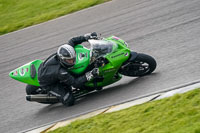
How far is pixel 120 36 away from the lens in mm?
11047

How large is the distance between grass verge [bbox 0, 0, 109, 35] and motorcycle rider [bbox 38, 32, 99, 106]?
7.03m

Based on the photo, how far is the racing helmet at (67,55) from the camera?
7.52 metres

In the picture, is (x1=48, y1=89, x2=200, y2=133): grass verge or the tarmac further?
the tarmac

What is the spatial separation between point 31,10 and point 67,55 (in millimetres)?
9780

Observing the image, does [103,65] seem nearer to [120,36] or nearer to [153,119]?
[153,119]

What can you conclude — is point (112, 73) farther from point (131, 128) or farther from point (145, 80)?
point (131, 128)

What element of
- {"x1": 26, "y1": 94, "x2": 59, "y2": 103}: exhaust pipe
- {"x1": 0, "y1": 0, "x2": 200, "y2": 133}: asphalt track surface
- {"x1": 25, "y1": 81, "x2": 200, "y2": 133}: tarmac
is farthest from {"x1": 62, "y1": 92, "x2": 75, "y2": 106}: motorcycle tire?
{"x1": 25, "y1": 81, "x2": 200, "y2": 133}: tarmac

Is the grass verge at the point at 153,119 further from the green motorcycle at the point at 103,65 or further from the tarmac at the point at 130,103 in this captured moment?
the green motorcycle at the point at 103,65

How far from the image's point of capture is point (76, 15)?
46.7 feet

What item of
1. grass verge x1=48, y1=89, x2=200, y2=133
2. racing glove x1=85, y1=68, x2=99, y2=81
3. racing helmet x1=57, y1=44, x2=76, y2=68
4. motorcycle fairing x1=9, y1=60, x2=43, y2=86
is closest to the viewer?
grass verge x1=48, y1=89, x2=200, y2=133

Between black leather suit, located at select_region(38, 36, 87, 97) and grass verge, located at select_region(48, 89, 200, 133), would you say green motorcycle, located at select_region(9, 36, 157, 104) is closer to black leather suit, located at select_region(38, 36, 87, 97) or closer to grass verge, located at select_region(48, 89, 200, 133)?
black leather suit, located at select_region(38, 36, 87, 97)

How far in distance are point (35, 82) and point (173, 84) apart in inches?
119

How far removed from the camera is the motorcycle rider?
7.61 m

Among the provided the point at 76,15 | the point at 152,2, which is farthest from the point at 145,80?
the point at 76,15
